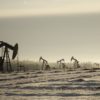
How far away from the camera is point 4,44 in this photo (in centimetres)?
7125

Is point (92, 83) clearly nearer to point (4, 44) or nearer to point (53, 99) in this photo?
point (53, 99)

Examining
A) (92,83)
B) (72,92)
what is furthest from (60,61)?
(72,92)

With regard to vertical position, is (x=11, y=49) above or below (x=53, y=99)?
above

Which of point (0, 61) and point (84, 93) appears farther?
point (0, 61)

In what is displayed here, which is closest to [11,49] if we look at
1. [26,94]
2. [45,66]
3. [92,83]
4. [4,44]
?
[4,44]

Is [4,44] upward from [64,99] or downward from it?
upward

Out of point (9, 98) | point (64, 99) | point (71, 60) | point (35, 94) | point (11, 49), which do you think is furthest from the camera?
point (71, 60)

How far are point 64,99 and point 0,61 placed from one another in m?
49.2

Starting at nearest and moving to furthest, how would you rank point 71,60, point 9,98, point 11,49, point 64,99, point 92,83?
point 64,99 → point 9,98 → point 92,83 → point 11,49 → point 71,60

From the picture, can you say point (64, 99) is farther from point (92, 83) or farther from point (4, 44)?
point (4, 44)

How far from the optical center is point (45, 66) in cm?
9144

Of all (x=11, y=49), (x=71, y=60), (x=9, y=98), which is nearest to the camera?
(x=9, y=98)

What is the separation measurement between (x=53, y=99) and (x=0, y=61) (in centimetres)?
→ 4904

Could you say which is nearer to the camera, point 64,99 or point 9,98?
point 64,99
